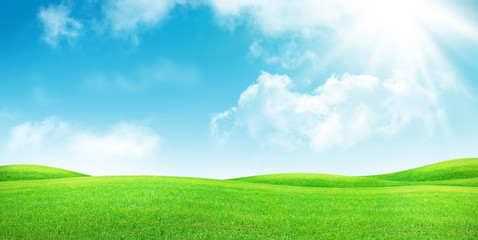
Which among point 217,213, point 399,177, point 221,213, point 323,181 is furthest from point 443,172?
point 217,213

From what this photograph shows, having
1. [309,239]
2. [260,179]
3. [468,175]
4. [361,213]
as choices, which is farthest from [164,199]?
[468,175]

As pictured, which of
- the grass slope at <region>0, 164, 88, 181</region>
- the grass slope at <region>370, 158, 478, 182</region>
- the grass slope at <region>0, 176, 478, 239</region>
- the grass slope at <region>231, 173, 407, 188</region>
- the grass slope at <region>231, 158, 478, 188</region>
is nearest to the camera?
the grass slope at <region>0, 176, 478, 239</region>

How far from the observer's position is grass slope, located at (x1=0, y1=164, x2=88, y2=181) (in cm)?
4244

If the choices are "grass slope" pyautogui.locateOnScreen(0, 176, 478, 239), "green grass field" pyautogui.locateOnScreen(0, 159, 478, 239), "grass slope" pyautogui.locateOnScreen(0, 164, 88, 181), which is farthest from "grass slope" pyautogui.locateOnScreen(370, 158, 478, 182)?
"grass slope" pyautogui.locateOnScreen(0, 164, 88, 181)

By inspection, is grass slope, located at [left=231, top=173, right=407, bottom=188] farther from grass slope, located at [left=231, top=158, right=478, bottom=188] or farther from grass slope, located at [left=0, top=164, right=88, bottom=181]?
grass slope, located at [left=0, top=164, right=88, bottom=181]

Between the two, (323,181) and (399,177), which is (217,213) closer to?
(323,181)

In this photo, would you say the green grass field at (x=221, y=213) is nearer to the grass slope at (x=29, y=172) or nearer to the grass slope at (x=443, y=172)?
the grass slope at (x=29, y=172)

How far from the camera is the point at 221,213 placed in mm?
17812

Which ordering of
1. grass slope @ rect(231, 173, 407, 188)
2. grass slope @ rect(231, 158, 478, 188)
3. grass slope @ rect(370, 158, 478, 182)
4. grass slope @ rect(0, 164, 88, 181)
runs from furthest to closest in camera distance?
grass slope @ rect(370, 158, 478, 182) → grass slope @ rect(231, 158, 478, 188) → grass slope @ rect(231, 173, 407, 188) → grass slope @ rect(0, 164, 88, 181)

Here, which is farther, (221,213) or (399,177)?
(399,177)

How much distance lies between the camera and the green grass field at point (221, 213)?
14.9m

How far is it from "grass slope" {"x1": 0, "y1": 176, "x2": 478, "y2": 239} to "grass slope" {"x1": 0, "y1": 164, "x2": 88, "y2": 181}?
21.8 m

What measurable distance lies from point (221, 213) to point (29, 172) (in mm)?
38501

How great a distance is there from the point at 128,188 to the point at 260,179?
2996 centimetres
